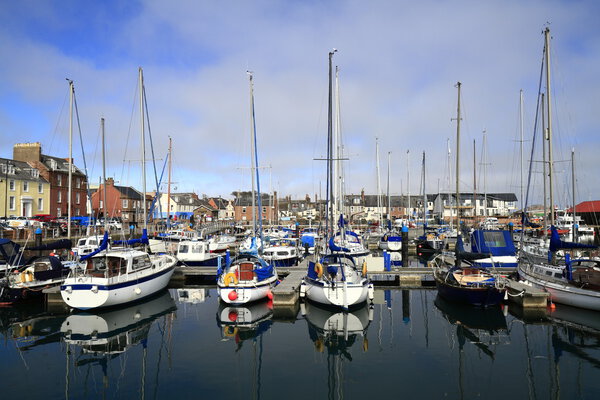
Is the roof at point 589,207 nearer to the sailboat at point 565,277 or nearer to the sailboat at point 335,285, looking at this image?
the sailboat at point 565,277

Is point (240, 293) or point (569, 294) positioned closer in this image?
point (569, 294)

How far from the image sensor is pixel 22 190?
54312mm

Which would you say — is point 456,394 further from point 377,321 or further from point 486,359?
point 377,321

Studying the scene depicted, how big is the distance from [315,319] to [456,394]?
886 centimetres

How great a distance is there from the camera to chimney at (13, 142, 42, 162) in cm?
5978

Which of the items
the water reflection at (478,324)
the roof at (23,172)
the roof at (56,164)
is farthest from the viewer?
the roof at (56,164)

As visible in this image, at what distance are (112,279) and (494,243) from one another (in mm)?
26673

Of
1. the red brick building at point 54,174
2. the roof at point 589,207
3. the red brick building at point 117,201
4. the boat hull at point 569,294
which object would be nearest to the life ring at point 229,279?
the boat hull at point 569,294

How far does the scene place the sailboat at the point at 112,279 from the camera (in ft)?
64.6

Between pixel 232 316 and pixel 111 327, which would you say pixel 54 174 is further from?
pixel 232 316

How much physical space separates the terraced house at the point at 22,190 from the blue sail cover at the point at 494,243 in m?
53.6

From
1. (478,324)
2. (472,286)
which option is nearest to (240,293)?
(478,324)

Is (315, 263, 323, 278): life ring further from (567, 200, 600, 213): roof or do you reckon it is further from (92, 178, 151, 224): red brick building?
(567, 200, 600, 213): roof

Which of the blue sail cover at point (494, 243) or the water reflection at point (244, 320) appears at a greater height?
the blue sail cover at point (494, 243)
